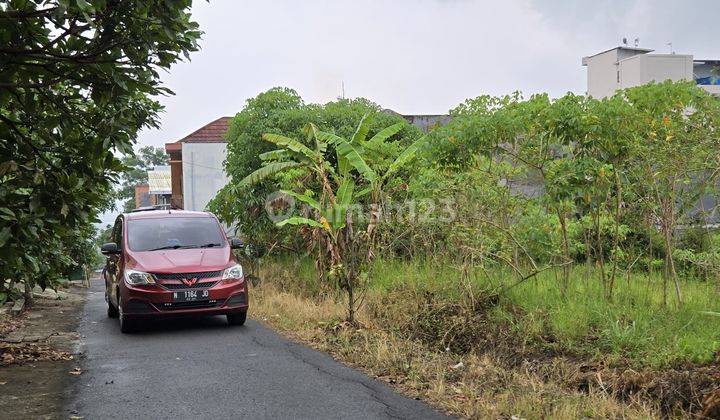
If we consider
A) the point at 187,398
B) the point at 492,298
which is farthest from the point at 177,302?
the point at 492,298

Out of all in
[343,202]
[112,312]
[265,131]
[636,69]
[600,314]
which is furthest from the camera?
[636,69]

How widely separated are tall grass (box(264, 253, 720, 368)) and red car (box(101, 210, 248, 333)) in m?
2.73

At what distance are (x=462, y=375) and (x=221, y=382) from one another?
2.47m

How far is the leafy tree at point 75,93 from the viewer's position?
19.5 feet

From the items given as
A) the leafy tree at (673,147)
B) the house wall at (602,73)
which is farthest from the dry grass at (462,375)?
the house wall at (602,73)

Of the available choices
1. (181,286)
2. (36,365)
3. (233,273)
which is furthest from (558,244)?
(36,365)

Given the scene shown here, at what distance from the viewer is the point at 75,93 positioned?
23.5ft

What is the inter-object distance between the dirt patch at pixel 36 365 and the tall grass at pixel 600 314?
5.01 meters

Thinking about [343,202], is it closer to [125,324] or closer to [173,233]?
[173,233]

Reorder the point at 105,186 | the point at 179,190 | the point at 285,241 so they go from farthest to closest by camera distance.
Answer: the point at 179,190, the point at 285,241, the point at 105,186

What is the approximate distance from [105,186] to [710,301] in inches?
269

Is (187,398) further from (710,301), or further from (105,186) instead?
(710,301)

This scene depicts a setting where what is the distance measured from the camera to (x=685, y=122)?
26.2 feet

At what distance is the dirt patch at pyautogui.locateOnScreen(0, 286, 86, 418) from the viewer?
20.6 ft
